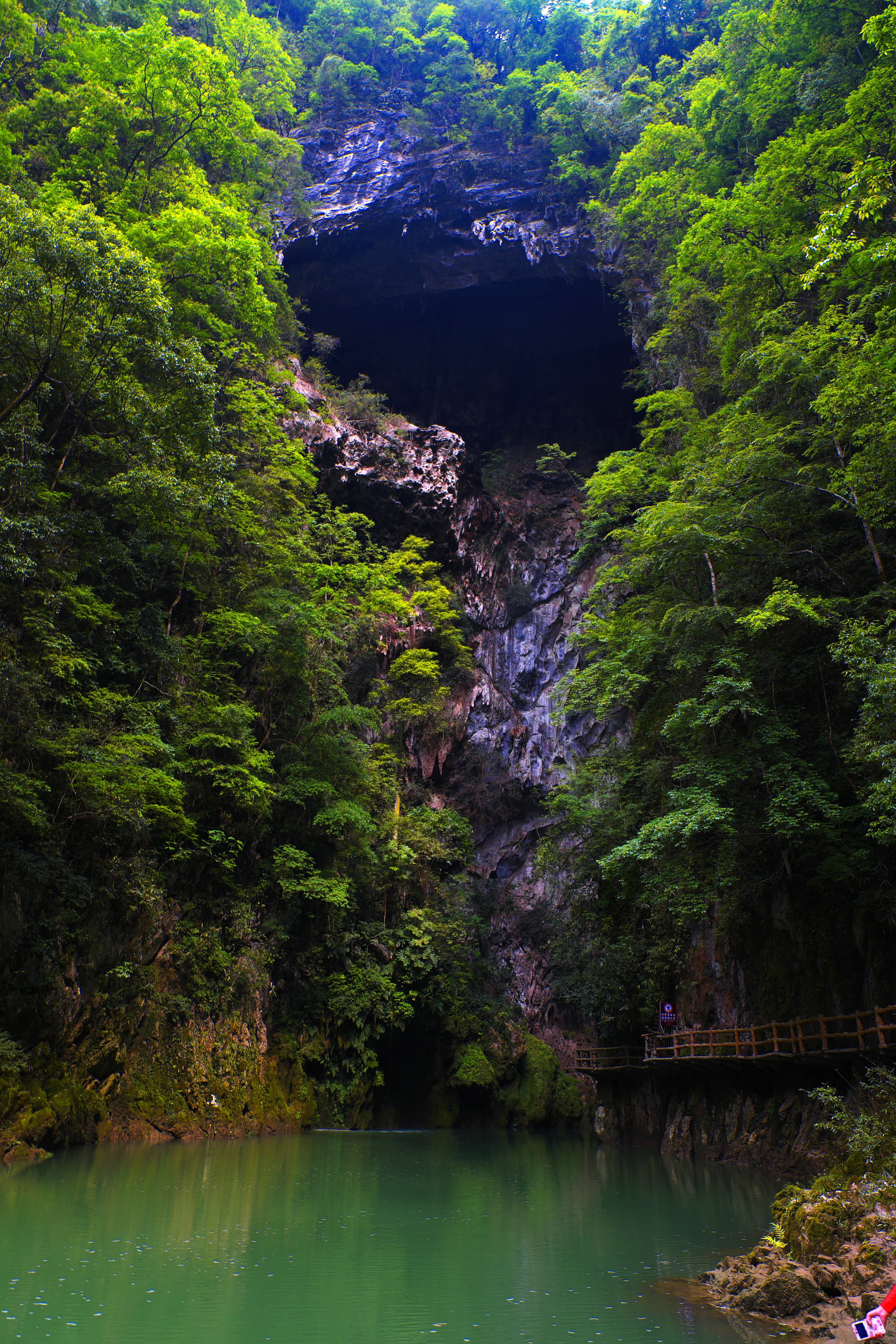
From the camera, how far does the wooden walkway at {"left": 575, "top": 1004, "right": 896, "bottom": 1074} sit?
→ 31.4 ft

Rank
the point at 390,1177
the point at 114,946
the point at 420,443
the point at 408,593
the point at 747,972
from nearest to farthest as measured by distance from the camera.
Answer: the point at 390,1177 < the point at 114,946 < the point at 747,972 < the point at 408,593 < the point at 420,443

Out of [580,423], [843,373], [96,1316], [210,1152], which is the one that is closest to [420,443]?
[580,423]

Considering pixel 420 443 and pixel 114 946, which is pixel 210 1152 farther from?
pixel 420 443

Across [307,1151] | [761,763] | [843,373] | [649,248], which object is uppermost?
[649,248]

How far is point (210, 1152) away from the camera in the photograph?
11.1 meters

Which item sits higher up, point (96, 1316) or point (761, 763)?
point (761, 763)

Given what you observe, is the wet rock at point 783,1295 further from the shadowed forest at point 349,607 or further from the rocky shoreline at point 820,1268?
the shadowed forest at point 349,607

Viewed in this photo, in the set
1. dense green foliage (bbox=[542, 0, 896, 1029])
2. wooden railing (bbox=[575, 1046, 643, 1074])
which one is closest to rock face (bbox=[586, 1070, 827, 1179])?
wooden railing (bbox=[575, 1046, 643, 1074])

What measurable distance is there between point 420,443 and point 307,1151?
68.7ft

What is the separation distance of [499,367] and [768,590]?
22043 millimetres

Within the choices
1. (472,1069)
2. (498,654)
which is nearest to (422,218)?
(498,654)

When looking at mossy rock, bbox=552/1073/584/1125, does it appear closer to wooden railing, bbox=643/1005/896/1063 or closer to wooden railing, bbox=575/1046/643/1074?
wooden railing, bbox=575/1046/643/1074

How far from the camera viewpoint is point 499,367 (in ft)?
105

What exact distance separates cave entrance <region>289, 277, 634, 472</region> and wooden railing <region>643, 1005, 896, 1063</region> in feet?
72.9
